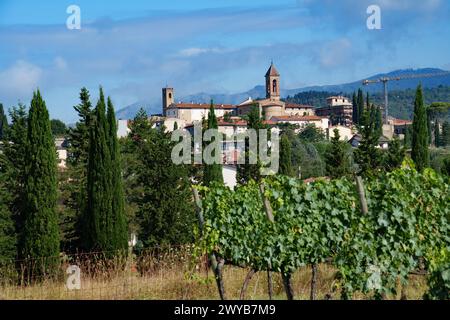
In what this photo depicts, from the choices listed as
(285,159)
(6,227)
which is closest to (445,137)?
(285,159)

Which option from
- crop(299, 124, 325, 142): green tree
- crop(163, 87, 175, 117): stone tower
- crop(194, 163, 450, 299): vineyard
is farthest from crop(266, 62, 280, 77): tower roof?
crop(194, 163, 450, 299): vineyard

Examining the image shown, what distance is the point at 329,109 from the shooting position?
5285 inches

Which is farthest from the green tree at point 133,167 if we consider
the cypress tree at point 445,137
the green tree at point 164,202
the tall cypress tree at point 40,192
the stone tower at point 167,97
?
the stone tower at point 167,97

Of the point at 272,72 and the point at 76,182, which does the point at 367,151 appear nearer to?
the point at 76,182

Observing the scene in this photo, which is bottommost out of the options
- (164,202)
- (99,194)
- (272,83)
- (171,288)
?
(171,288)

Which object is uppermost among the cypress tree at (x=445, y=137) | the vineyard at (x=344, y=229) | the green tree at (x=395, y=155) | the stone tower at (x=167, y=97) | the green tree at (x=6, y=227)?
the stone tower at (x=167, y=97)

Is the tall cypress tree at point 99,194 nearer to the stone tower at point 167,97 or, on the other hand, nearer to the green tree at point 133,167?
the green tree at point 133,167

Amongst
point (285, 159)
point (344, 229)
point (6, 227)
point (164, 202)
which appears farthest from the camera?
point (285, 159)

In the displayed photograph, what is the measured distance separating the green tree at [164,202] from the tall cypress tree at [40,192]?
14.8 feet

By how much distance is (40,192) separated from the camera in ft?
53.9

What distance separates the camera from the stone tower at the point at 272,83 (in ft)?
427

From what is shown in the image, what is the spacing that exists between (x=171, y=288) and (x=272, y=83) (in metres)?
123

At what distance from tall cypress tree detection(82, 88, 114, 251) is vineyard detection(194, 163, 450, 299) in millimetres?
8217

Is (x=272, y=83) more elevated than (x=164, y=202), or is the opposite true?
(x=272, y=83)
